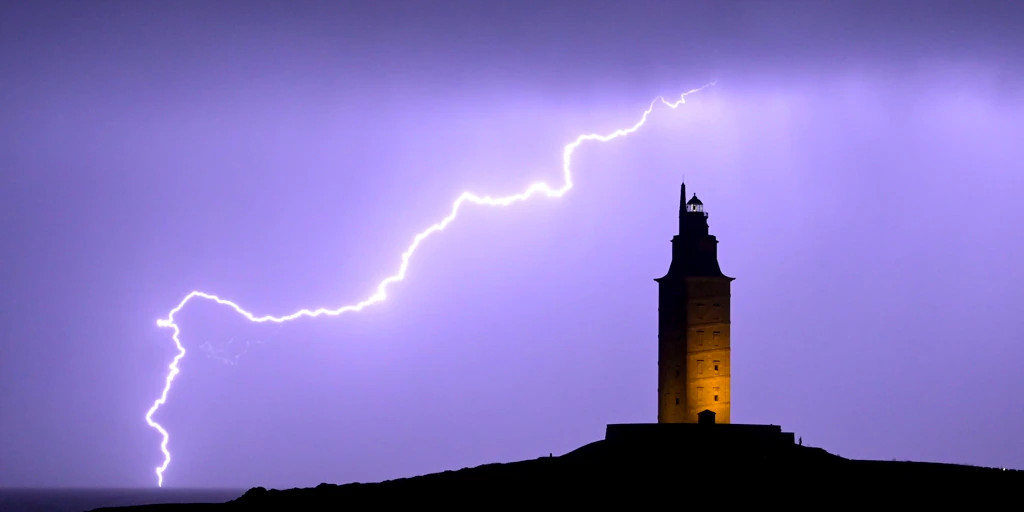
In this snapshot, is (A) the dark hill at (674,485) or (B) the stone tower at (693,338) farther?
(B) the stone tower at (693,338)

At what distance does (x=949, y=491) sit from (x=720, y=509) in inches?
326

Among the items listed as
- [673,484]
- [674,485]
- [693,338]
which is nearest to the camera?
[674,485]

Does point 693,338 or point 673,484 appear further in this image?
point 693,338

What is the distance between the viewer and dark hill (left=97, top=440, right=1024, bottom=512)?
149ft

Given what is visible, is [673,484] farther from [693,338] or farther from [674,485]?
[693,338]

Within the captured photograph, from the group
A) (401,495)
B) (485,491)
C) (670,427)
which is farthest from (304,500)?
(670,427)

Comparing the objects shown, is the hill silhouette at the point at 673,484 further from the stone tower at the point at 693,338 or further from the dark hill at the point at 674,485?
the stone tower at the point at 693,338

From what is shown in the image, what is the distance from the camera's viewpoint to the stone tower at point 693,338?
61156 millimetres

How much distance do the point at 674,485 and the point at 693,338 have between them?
14.8 metres

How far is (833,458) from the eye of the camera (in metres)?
53.4

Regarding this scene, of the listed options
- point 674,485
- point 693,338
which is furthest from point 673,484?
point 693,338

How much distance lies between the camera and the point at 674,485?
47469mm

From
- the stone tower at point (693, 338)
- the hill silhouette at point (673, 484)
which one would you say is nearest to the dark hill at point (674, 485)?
the hill silhouette at point (673, 484)

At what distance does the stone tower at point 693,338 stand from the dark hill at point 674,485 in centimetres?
687
